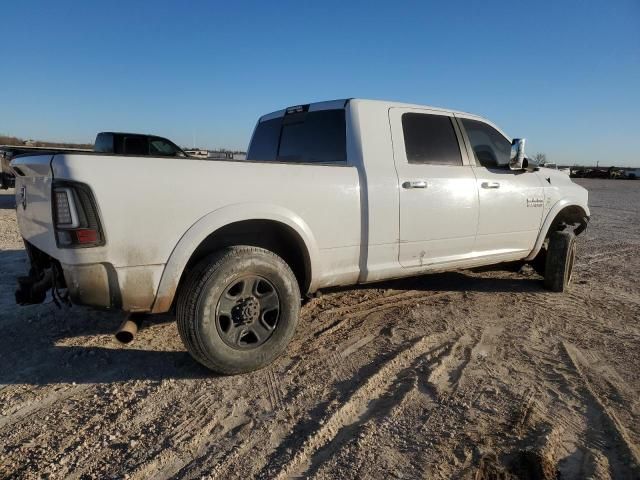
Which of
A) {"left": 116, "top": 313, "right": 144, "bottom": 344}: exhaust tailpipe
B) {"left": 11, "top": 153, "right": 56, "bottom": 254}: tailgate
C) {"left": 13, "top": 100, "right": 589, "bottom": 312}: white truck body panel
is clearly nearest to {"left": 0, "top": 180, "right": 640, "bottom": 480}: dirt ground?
{"left": 116, "top": 313, "right": 144, "bottom": 344}: exhaust tailpipe

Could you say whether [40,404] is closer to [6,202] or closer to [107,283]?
[107,283]

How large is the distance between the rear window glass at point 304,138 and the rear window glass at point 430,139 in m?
0.62

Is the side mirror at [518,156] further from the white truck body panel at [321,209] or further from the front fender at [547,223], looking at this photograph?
the front fender at [547,223]

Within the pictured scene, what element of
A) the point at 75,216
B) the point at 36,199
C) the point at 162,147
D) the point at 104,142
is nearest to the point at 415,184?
the point at 75,216

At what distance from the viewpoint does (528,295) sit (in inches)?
201

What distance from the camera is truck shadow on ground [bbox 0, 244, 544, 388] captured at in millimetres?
3059

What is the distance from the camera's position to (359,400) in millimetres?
2764

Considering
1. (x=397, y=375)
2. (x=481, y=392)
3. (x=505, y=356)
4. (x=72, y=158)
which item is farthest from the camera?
(x=505, y=356)

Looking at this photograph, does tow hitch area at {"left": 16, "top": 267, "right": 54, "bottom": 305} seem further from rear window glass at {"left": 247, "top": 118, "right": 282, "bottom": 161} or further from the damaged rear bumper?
rear window glass at {"left": 247, "top": 118, "right": 282, "bottom": 161}

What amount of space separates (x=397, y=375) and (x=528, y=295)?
277cm

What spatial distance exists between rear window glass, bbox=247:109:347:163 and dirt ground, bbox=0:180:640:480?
5.12 ft

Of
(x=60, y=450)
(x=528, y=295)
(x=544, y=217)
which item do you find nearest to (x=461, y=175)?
(x=544, y=217)

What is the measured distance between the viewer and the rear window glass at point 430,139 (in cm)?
404

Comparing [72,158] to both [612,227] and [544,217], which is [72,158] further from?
[612,227]
